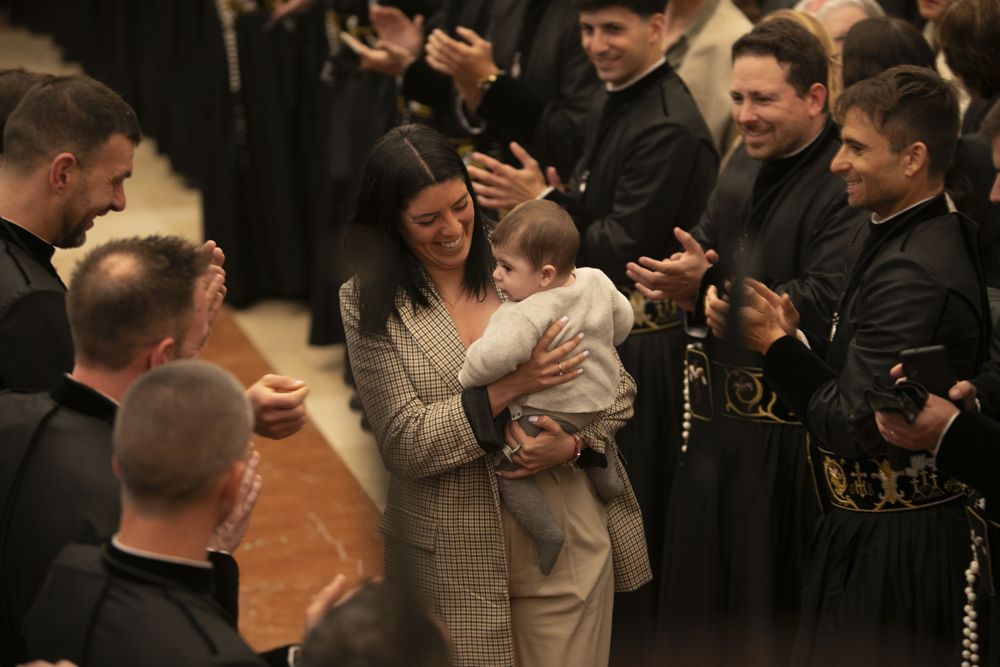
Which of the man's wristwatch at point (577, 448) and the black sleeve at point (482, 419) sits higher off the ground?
the black sleeve at point (482, 419)

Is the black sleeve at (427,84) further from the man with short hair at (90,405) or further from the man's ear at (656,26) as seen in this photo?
the man with short hair at (90,405)

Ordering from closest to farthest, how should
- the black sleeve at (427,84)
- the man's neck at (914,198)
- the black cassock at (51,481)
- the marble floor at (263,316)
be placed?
the black cassock at (51,481) → the man's neck at (914,198) → the black sleeve at (427,84) → the marble floor at (263,316)

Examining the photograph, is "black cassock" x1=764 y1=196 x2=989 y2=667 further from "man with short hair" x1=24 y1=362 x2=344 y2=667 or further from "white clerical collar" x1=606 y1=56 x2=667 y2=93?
"man with short hair" x1=24 y1=362 x2=344 y2=667

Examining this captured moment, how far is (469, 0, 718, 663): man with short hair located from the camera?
4090 millimetres

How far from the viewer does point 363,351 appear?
3033mm

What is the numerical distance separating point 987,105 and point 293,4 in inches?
155

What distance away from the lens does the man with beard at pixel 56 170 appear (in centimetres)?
304

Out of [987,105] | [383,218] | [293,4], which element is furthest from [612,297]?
[293,4]

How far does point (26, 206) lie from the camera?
308 centimetres

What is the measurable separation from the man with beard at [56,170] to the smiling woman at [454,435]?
544 mm

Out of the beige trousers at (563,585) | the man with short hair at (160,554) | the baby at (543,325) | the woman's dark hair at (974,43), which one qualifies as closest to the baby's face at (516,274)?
the baby at (543,325)

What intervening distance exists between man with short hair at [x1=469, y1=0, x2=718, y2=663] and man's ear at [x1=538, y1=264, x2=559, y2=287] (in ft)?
3.78

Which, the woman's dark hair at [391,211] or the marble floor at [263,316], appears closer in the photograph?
the woman's dark hair at [391,211]

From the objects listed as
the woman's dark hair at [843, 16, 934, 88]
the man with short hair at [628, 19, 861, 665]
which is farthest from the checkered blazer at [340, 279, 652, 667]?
the woman's dark hair at [843, 16, 934, 88]
